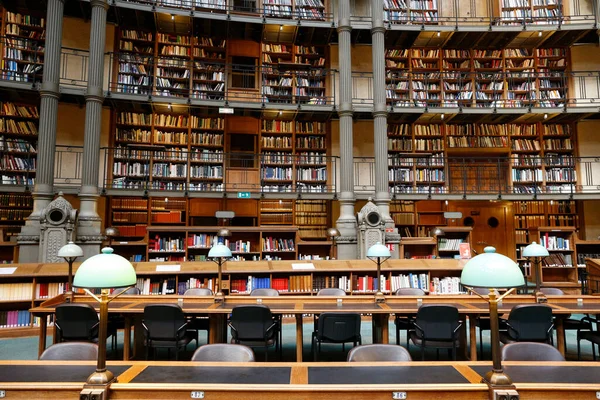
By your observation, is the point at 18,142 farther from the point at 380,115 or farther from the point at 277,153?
the point at 380,115

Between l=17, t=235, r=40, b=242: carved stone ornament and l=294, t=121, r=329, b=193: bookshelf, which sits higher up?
l=294, t=121, r=329, b=193: bookshelf

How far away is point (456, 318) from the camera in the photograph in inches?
146

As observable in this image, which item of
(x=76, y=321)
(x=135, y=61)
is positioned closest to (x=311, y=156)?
(x=135, y=61)

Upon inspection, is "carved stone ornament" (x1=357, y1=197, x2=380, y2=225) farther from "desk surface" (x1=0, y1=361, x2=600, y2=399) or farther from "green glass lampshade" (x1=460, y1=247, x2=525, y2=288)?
"green glass lampshade" (x1=460, y1=247, x2=525, y2=288)

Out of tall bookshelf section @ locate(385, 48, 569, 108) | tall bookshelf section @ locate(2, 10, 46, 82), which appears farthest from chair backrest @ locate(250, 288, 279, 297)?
tall bookshelf section @ locate(2, 10, 46, 82)

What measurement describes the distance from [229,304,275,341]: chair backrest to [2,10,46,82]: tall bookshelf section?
22.2 ft

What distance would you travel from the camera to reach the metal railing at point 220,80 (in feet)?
27.9

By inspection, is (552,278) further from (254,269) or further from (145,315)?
(145,315)

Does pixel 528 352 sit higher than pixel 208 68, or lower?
lower

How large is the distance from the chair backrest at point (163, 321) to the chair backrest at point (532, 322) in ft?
10.6

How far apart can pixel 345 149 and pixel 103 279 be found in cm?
678

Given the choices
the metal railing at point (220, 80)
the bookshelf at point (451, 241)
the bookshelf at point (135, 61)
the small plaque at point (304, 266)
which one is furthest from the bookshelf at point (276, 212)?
the bookshelf at point (135, 61)

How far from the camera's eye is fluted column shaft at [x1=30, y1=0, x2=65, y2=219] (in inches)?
265

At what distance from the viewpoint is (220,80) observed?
29.5 feet
